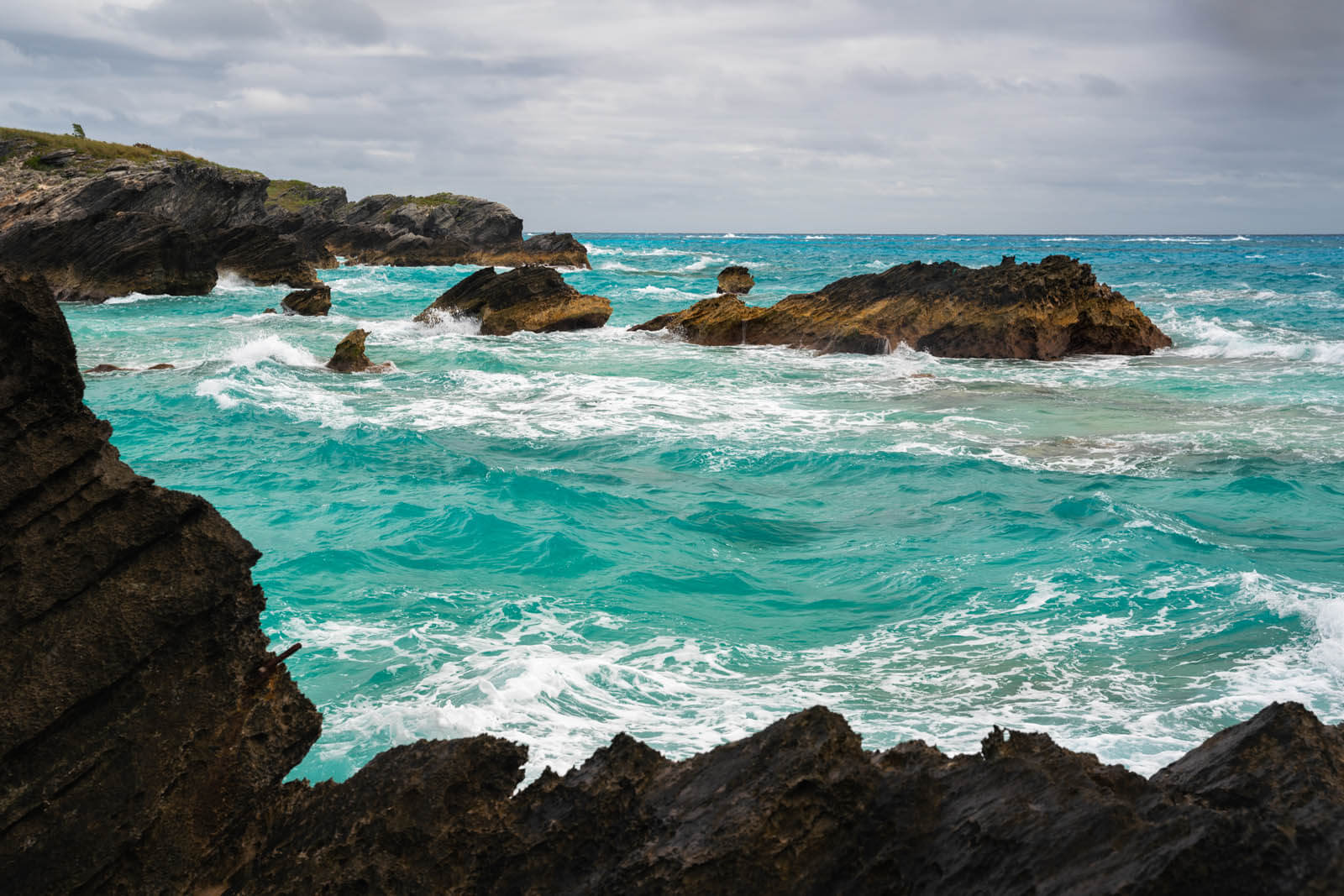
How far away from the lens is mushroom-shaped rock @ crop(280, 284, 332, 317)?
36.2m

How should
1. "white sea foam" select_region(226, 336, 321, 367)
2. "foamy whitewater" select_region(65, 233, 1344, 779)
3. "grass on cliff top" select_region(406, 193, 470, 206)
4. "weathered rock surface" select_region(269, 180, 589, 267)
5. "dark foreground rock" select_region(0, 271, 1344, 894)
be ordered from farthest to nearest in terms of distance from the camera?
"grass on cliff top" select_region(406, 193, 470, 206)
"weathered rock surface" select_region(269, 180, 589, 267)
"white sea foam" select_region(226, 336, 321, 367)
"foamy whitewater" select_region(65, 233, 1344, 779)
"dark foreground rock" select_region(0, 271, 1344, 894)

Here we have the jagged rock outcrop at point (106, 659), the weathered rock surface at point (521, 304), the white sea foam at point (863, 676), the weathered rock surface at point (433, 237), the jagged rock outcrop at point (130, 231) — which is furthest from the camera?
the weathered rock surface at point (433, 237)

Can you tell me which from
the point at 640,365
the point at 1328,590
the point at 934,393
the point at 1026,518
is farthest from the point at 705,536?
the point at 640,365

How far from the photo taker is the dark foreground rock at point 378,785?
10.1 feet

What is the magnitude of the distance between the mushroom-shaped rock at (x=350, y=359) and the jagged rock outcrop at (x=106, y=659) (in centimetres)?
2041

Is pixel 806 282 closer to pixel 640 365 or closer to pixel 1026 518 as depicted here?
pixel 640 365

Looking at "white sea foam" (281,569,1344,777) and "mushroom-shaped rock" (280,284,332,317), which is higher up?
"mushroom-shaped rock" (280,284,332,317)

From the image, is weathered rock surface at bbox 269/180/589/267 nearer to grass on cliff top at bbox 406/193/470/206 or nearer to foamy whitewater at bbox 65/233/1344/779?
grass on cliff top at bbox 406/193/470/206

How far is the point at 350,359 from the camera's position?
23.5 meters

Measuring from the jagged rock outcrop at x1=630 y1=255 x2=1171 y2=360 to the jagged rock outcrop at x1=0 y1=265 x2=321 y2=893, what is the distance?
2435cm

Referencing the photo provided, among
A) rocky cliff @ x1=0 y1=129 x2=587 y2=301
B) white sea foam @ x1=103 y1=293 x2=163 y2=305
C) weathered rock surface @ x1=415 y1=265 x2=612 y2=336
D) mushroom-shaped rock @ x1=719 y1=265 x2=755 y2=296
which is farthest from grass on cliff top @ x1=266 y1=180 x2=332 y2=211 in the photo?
weathered rock surface @ x1=415 y1=265 x2=612 y2=336

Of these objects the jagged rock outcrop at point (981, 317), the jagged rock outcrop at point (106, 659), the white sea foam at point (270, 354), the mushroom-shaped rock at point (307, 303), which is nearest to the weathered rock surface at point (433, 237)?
the mushroom-shaped rock at point (307, 303)

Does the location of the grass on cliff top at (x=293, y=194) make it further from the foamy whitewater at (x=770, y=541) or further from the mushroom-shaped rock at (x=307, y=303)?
the foamy whitewater at (x=770, y=541)

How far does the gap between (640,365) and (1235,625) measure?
59.7 ft
